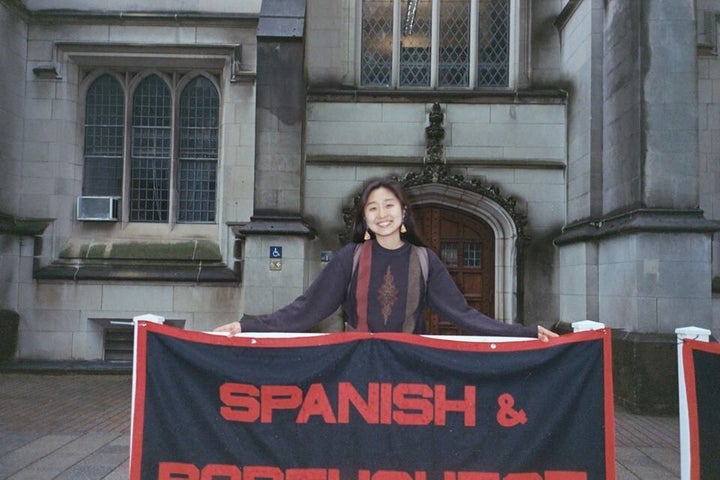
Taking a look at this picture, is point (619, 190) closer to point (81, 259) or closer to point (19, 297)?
point (81, 259)

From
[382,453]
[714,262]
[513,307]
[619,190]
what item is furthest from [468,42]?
[382,453]

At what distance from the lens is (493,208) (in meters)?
9.72

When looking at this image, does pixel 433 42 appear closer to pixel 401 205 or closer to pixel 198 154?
pixel 198 154

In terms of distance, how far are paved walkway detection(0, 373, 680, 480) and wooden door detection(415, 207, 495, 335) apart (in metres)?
3.21

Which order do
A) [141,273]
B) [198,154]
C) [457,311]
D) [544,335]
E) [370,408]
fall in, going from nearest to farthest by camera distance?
[370,408] < [544,335] < [457,311] < [141,273] < [198,154]

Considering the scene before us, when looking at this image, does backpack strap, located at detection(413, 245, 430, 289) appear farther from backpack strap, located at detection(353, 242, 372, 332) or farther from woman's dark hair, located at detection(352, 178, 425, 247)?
backpack strap, located at detection(353, 242, 372, 332)

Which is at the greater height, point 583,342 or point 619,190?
point 619,190

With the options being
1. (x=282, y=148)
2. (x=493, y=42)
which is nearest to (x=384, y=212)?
(x=282, y=148)

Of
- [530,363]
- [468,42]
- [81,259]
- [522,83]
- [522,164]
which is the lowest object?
[530,363]

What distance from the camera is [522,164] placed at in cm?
991

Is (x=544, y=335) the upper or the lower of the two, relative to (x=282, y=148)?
lower

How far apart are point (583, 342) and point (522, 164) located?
696 cm

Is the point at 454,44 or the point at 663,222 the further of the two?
the point at 454,44

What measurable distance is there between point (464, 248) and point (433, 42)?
12.5 feet
